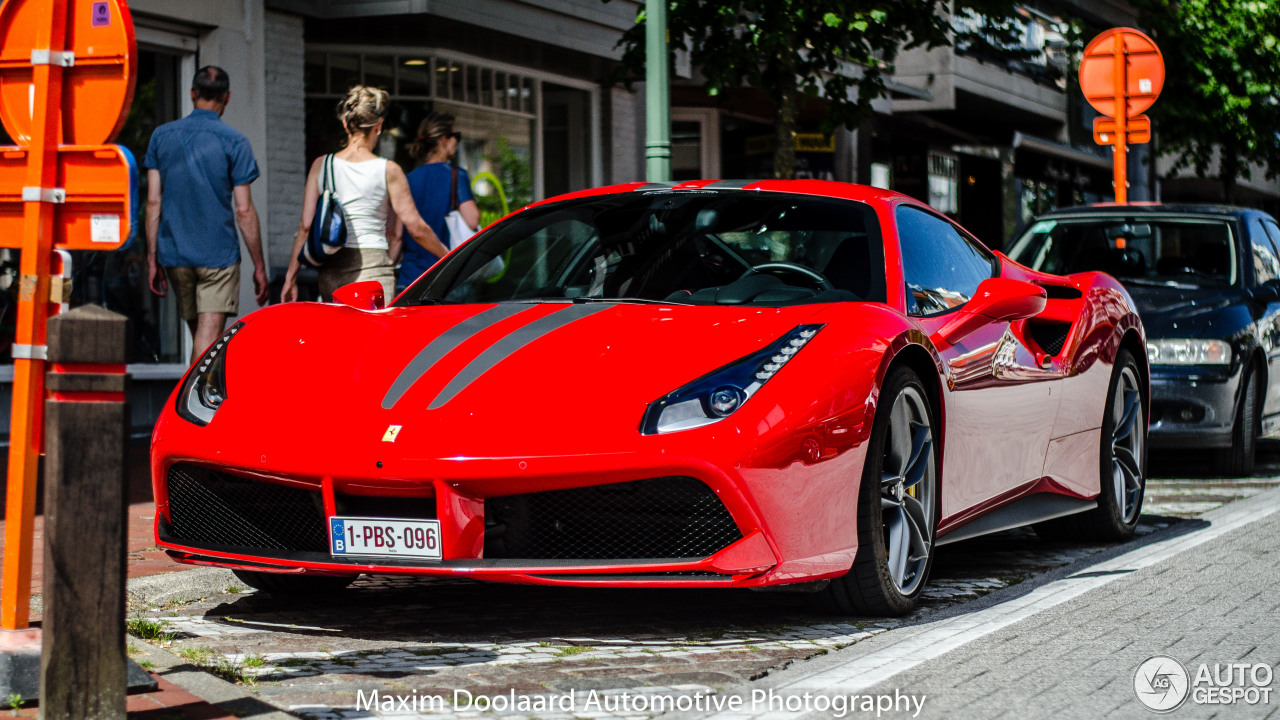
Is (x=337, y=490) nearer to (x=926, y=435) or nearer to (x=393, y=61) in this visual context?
(x=926, y=435)

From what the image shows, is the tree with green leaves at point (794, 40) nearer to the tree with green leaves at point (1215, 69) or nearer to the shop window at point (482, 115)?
the shop window at point (482, 115)

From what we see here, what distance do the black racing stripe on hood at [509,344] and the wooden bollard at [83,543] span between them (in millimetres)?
1240

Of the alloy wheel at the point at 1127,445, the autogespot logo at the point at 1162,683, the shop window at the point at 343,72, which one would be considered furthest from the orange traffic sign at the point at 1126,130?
the autogespot logo at the point at 1162,683

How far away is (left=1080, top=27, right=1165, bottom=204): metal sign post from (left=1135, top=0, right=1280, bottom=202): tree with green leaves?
8641mm

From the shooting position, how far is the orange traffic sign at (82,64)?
4066 mm

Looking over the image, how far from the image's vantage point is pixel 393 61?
575 inches

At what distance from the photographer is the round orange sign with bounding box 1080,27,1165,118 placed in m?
14.0

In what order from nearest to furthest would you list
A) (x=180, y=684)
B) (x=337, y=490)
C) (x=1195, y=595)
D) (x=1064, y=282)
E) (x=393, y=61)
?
1. (x=180, y=684)
2. (x=337, y=490)
3. (x=1195, y=595)
4. (x=1064, y=282)
5. (x=393, y=61)

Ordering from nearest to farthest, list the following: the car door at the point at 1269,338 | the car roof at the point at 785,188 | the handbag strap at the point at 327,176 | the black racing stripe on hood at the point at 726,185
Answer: the car roof at the point at 785,188
the black racing stripe on hood at the point at 726,185
the handbag strap at the point at 327,176
the car door at the point at 1269,338

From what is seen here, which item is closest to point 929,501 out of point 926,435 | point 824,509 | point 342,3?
point 926,435

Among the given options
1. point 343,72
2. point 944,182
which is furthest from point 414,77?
point 944,182

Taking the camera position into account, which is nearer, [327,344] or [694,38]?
[327,344]

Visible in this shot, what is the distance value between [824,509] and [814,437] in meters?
0.21

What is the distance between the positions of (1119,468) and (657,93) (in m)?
3.80
